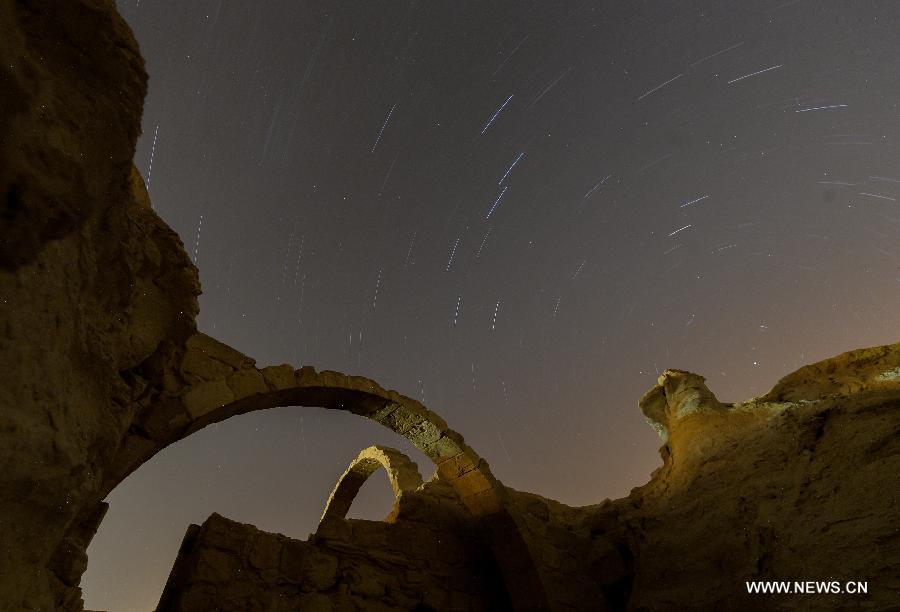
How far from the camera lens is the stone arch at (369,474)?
8.80 metres

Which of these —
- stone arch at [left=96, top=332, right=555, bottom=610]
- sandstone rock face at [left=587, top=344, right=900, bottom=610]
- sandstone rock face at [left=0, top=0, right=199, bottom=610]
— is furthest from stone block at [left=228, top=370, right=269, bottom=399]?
sandstone rock face at [left=587, top=344, right=900, bottom=610]

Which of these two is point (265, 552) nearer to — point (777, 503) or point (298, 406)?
point (298, 406)

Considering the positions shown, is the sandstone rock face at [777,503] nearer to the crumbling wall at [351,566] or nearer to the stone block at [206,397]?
the crumbling wall at [351,566]

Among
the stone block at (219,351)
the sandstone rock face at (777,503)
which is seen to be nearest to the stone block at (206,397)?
the stone block at (219,351)

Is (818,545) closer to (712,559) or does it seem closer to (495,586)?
(712,559)

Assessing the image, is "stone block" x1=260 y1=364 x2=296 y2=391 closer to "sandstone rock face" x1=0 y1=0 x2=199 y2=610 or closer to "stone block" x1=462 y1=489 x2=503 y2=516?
"stone block" x1=462 y1=489 x2=503 y2=516

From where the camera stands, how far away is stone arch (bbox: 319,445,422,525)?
880 centimetres

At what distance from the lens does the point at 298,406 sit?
600cm

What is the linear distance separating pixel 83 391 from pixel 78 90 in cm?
89

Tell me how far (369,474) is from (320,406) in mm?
4256

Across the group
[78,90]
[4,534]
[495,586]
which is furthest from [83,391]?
[495,586]

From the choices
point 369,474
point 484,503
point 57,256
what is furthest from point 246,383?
point 369,474

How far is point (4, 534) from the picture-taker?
1223 millimetres

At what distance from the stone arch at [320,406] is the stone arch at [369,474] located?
220 cm
